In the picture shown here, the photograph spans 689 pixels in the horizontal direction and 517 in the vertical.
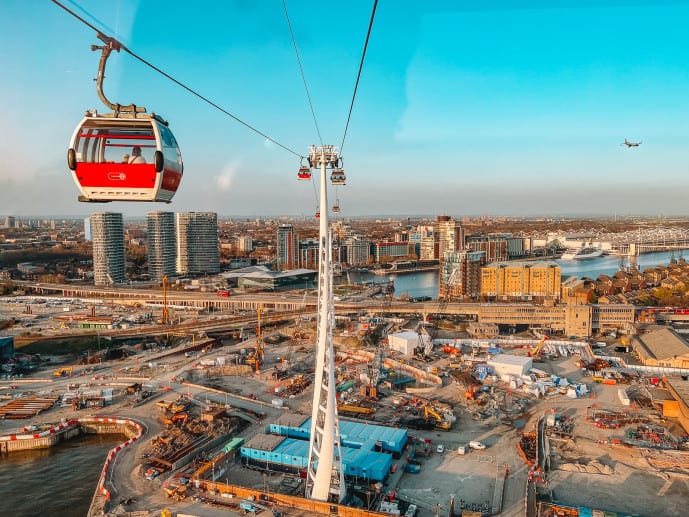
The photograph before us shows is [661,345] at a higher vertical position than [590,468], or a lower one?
higher

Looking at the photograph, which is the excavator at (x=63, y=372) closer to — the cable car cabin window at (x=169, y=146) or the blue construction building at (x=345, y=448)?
the blue construction building at (x=345, y=448)

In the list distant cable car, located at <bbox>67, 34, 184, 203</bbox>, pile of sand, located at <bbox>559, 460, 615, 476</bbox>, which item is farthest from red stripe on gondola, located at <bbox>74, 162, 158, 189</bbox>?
pile of sand, located at <bbox>559, 460, 615, 476</bbox>

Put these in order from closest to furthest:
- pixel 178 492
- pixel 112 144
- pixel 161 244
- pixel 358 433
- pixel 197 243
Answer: pixel 112 144, pixel 178 492, pixel 358 433, pixel 161 244, pixel 197 243

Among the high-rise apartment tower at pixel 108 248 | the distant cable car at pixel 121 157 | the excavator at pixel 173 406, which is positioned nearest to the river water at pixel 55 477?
the excavator at pixel 173 406

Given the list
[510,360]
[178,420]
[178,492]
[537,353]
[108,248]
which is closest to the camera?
[178,492]

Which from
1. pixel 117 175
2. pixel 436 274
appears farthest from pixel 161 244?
pixel 117 175

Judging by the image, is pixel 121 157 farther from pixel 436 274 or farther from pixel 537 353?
pixel 436 274

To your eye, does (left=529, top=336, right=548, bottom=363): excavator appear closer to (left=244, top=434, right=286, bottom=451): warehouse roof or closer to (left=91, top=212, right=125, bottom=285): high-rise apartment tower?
(left=244, top=434, right=286, bottom=451): warehouse roof
